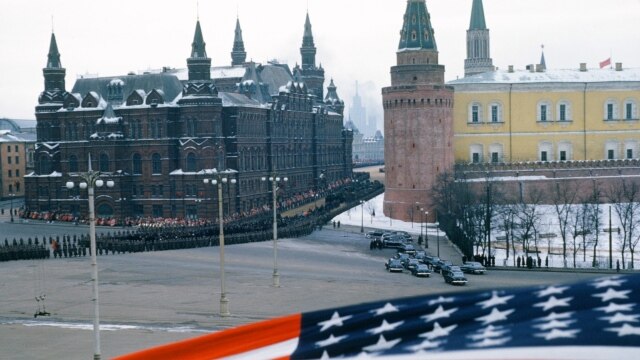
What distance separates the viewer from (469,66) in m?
153

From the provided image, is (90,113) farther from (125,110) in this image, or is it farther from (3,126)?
(3,126)

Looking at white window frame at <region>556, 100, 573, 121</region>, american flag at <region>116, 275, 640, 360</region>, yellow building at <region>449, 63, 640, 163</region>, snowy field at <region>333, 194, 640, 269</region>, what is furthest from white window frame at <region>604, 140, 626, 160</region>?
american flag at <region>116, 275, 640, 360</region>

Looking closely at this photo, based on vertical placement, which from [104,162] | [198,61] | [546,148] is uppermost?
[198,61]

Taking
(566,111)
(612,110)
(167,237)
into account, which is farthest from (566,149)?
(167,237)

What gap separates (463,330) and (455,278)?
120 feet

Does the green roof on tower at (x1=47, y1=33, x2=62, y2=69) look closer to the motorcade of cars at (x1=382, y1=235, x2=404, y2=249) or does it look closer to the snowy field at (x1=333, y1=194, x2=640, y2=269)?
the snowy field at (x1=333, y1=194, x2=640, y2=269)

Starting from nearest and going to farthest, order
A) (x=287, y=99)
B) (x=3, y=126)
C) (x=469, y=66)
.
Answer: (x=287, y=99) < (x=3, y=126) < (x=469, y=66)

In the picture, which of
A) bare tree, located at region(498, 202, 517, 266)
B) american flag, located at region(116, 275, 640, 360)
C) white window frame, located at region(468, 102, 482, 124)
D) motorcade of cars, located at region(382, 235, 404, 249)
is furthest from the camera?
white window frame, located at region(468, 102, 482, 124)

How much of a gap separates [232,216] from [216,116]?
922cm

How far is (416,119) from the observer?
86.4 meters

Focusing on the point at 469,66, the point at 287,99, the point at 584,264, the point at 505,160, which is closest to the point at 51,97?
the point at 287,99

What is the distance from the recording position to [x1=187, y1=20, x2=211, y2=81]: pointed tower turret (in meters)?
81.8

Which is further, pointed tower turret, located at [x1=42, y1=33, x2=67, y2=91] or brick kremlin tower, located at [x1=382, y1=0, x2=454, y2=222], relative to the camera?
pointed tower turret, located at [x1=42, y1=33, x2=67, y2=91]

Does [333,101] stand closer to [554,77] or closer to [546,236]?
[554,77]
